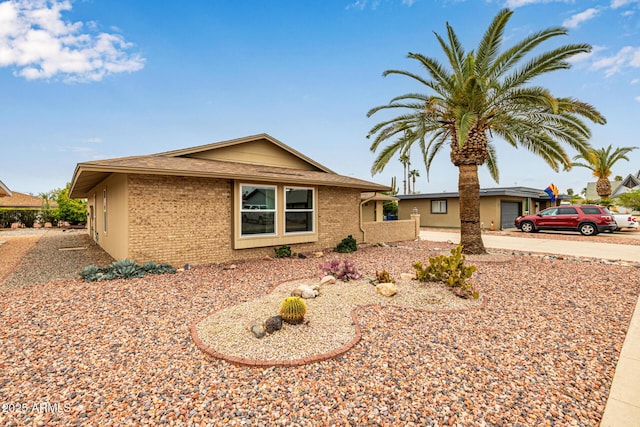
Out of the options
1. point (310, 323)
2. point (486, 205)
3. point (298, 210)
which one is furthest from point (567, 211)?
point (310, 323)

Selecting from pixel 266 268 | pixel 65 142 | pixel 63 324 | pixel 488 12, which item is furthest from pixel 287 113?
pixel 63 324

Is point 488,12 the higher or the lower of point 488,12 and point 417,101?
the higher

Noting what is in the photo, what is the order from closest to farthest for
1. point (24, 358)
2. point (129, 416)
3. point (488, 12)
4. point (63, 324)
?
point (129, 416) → point (24, 358) → point (63, 324) → point (488, 12)

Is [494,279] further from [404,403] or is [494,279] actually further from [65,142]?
[65,142]

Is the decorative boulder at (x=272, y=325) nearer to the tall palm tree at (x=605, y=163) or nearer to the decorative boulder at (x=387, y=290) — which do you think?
the decorative boulder at (x=387, y=290)

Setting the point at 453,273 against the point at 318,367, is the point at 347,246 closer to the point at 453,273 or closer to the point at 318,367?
the point at 453,273

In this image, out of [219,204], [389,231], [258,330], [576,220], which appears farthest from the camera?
[576,220]

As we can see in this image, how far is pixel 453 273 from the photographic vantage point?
583 cm

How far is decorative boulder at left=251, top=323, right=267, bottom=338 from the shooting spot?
3762mm

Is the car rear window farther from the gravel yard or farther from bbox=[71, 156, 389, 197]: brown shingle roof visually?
bbox=[71, 156, 389, 197]: brown shingle roof

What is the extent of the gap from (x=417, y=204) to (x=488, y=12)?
17729mm

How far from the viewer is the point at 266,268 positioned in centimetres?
796

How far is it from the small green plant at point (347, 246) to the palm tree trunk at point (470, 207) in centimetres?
381

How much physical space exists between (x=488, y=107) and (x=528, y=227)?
43.1 ft
